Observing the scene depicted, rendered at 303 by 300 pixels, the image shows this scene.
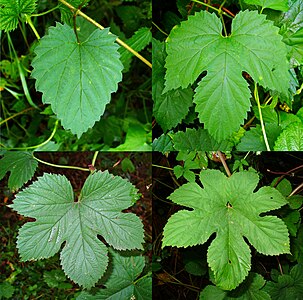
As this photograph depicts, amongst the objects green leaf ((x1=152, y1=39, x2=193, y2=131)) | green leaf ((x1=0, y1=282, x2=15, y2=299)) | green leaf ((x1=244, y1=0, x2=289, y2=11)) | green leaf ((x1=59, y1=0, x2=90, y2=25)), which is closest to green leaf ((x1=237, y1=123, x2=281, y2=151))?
green leaf ((x1=152, y1=39, x2=193, y2=131))

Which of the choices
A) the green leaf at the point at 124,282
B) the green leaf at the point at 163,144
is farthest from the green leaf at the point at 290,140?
the green leaf at the point at 124,282

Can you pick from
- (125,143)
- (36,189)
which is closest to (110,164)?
(125,143)

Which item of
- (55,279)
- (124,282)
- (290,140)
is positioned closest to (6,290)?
(55,279)

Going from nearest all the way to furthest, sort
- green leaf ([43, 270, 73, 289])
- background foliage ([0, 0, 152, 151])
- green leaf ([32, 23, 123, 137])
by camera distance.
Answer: green leaf ([32, 23, 123, 137]), green leaf ([43, 270, 73, 289]), background foliage ([0, 0, 152, 151])

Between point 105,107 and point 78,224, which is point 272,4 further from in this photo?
point 78,224

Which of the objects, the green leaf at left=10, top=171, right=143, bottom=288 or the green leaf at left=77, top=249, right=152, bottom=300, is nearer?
the green leaf at left=10, top=171, right=143, bottom=288

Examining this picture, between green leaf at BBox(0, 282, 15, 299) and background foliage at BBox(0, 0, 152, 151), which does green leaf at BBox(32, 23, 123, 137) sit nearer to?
background foliage at BBox(0, 0, 152, 151)

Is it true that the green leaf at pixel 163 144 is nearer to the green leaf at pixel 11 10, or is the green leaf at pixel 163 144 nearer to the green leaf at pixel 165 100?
the green leaf at pixel 165 100
